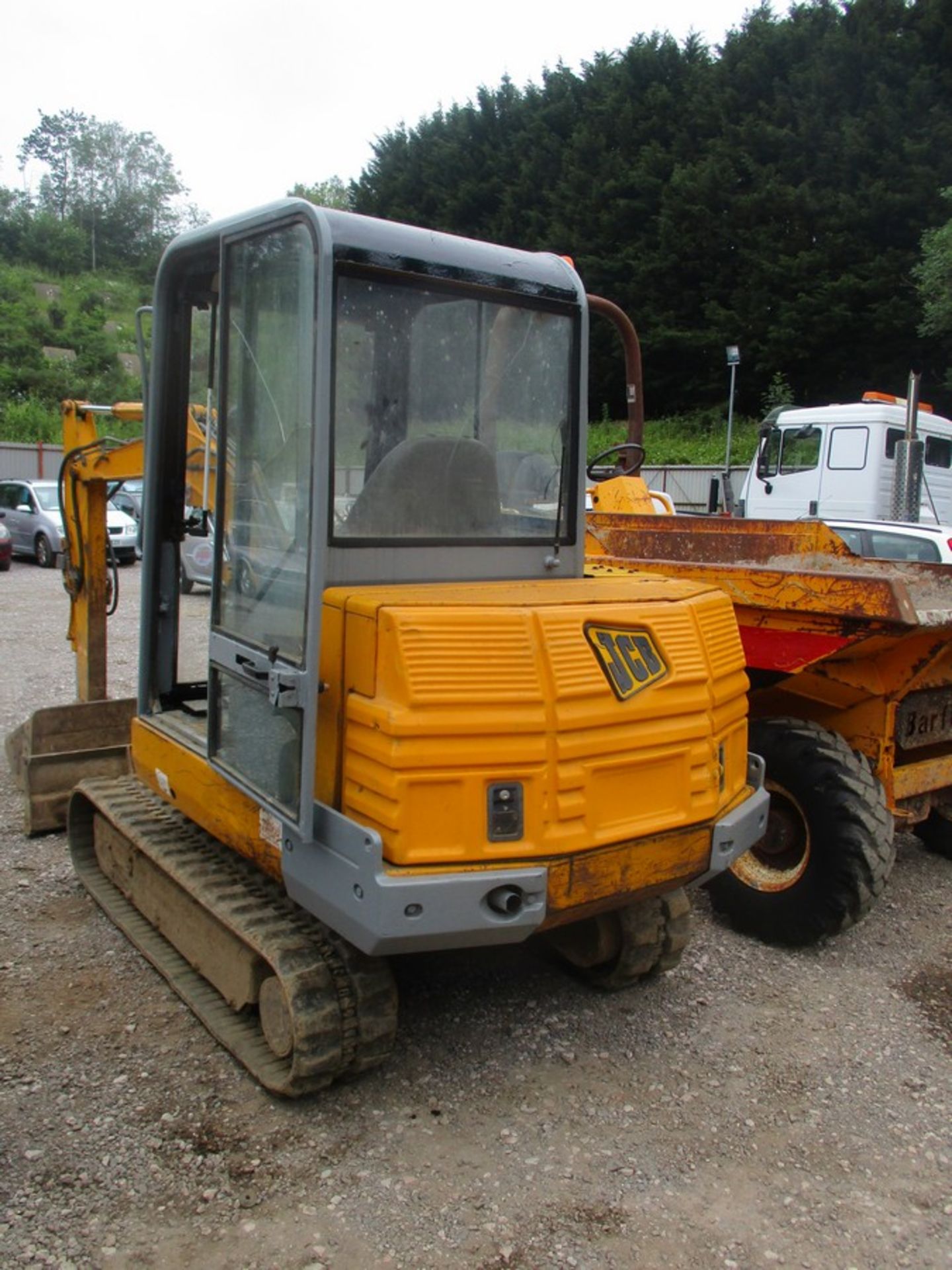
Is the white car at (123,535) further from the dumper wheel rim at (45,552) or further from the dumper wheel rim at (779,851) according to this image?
the dumper wheel rim at (779,851)

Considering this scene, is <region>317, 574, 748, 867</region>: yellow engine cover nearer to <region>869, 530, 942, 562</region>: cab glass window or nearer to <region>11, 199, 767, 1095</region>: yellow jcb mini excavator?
<region>11, 199, 767, 1095</region>: yellow jcb mini excavator

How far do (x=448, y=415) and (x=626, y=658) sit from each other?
1.00m

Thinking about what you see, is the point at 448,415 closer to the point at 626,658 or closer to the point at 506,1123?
the point at 626,658

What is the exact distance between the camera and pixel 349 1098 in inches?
134

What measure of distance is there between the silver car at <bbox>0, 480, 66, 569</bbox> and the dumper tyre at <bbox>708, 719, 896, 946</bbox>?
14.9 m

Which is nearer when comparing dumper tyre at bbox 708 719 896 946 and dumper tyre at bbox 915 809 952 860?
dumper tyre at bbox 708 719 896 946

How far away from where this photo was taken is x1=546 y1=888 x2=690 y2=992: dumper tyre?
12.8 feet

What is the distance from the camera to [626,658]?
3213 millimetres

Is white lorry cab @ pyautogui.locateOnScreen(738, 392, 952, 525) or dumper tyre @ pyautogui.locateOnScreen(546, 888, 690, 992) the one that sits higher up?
white lorry cab @ pyautogui.locateOnScreen(738, 392, 952, 525)

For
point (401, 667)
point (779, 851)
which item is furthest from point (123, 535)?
point (401, 667)

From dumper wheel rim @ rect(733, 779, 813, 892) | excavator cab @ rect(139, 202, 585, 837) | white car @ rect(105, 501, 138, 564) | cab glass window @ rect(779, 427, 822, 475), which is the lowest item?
dumper wheel rim @ rect(733, 779, 813, 892)

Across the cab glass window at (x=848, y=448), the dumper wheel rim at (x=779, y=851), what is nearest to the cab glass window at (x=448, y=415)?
the dumper wheel rim at (x=779, y=851)

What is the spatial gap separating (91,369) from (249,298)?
37.3 m

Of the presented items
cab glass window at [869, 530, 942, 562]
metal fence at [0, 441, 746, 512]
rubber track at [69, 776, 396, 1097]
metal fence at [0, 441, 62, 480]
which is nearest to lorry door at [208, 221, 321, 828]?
rubber track at [69, 776, 396, 1097]
